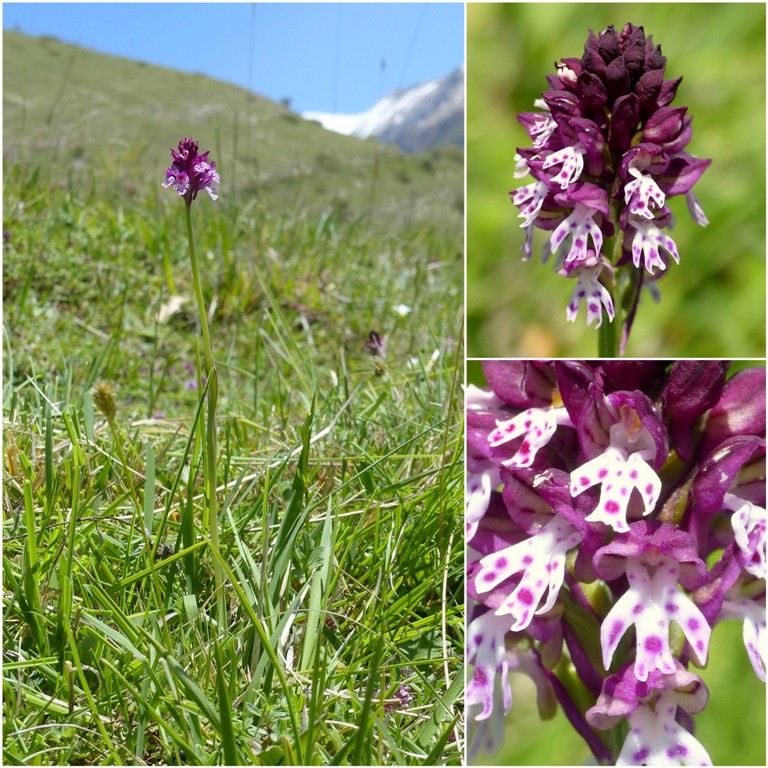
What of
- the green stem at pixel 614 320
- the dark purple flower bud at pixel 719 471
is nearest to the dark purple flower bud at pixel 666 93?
the green stem at pixel 614 320

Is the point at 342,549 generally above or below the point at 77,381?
below

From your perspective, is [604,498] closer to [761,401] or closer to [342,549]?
[761,401]

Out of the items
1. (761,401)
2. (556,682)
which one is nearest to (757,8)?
(761,401)

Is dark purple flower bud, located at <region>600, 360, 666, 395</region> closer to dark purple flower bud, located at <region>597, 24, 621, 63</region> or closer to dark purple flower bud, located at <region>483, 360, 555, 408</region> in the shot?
dark purple flower bud, located at <region>483, 360, 555, 408</region>

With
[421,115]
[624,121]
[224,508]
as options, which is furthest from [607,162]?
[421,115]

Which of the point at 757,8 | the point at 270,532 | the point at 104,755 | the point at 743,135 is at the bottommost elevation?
the point at 104,755

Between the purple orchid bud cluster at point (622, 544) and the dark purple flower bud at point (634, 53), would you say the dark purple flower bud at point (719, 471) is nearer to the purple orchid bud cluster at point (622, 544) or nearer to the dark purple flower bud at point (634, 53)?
the purple orchid bud cluster at point (622, 544)
